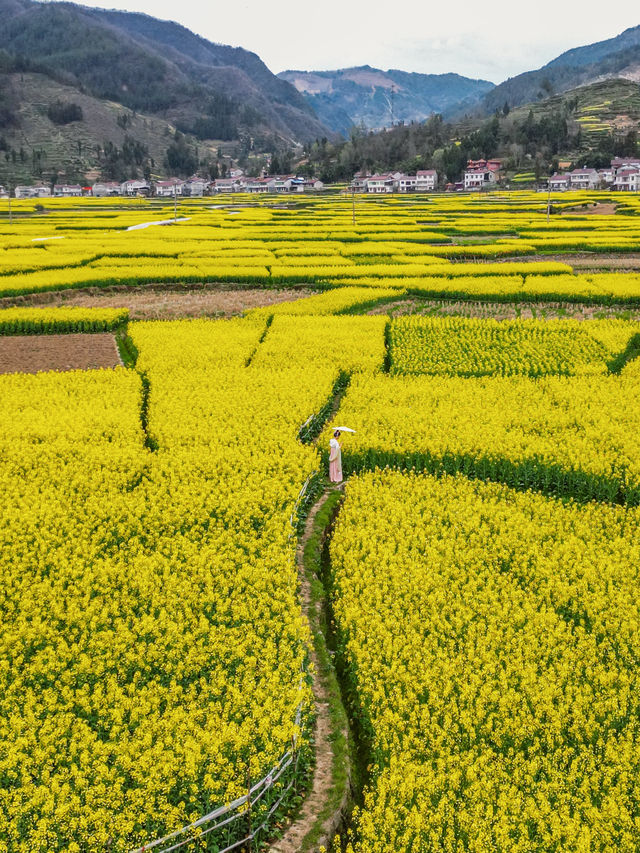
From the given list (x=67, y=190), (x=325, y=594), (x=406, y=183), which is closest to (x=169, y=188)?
(x=67, y=190)

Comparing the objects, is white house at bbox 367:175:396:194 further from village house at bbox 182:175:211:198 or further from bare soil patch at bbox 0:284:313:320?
bare soil patch at bbox 0:284:313:320

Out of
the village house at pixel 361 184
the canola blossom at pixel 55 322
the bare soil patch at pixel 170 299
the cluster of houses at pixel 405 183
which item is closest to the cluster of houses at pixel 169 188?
the village house at pixel 361 184

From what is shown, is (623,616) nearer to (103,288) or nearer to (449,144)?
(103,288)

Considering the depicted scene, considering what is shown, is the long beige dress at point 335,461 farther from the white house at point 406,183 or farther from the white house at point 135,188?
the white house at point 135,188

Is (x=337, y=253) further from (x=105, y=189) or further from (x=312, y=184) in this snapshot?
(x=105, y=189)

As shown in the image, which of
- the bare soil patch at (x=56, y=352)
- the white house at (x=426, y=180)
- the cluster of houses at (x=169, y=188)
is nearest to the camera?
the bare soil patch at (x=56, y=352)

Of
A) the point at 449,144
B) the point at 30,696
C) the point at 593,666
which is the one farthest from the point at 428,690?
the point at 449,144

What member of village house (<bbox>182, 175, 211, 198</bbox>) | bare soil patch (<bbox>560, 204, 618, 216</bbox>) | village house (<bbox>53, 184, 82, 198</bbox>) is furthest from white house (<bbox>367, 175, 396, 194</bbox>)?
village house (<bbox>53, 184, 82, 198</bbox>)
